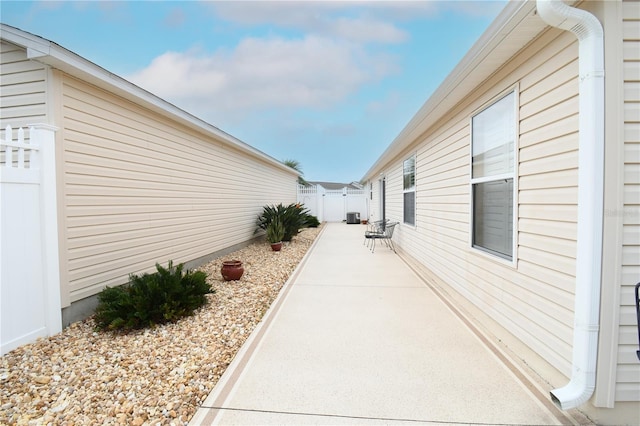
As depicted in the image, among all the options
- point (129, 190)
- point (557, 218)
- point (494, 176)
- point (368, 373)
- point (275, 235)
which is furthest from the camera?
point (275, 235)

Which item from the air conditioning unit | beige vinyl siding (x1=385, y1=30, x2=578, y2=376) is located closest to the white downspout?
beige vinyl siding (x1=385, y1=30, x2=578, y2=376)

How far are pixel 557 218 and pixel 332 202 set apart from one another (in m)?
15.8

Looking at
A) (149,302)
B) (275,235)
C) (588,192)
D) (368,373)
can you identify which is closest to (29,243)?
(149,302)

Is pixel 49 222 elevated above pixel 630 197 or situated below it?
below

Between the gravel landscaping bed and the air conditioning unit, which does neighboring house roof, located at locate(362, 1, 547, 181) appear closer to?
the gravel landscaping bed

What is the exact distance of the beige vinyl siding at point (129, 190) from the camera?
328 cm

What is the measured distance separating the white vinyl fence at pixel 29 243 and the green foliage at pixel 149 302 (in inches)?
17.4

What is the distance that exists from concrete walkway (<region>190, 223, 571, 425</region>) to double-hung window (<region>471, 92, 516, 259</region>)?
999mm

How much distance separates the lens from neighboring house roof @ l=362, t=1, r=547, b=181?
2.06 metres

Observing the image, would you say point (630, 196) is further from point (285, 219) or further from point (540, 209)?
point (285, 219)

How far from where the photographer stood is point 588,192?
67.4 inches

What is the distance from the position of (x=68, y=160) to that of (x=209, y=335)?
2.49 metres

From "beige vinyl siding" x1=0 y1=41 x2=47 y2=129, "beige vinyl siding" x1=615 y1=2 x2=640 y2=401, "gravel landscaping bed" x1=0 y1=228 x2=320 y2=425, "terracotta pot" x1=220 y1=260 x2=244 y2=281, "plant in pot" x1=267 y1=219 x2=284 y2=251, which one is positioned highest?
"beige vinyl siding" x1=0 y1=41 x2=47 y2=129

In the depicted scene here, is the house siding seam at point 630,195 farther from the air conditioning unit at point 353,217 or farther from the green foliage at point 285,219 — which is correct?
the air conditioning unit at point 353,217
